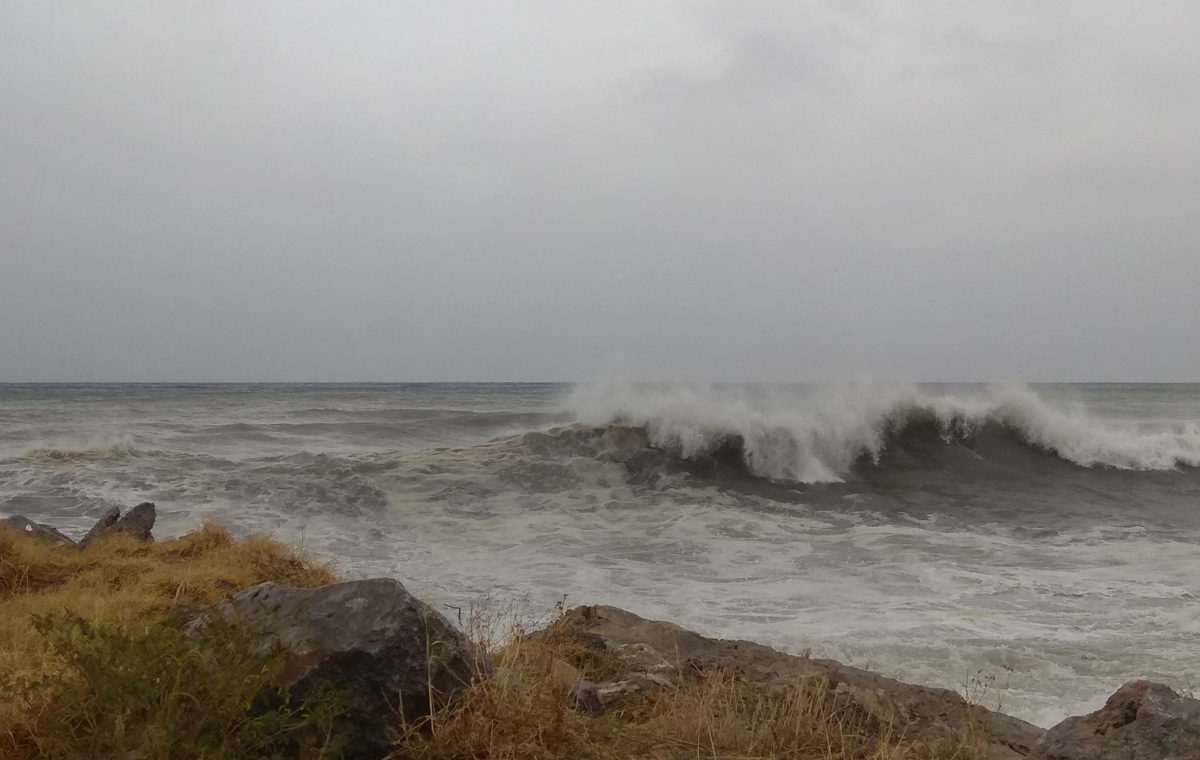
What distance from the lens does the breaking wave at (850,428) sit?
1811 centimetres

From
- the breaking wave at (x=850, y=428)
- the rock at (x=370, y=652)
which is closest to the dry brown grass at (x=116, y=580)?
the rock at (x=370, y=652)

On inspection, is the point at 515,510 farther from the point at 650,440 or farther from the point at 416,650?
the point at 416,650

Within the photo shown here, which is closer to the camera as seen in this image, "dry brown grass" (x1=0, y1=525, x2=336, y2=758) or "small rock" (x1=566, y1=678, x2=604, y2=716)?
"small rock" (x1=566, y1=678, x2=604, y2=716)

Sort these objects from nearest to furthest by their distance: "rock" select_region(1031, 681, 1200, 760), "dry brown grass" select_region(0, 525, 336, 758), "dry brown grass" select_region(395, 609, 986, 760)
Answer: "dry brown grass" select_region(395, 609, 986, 760) < "rock" select_region(1031, 681, 1200, 760) < "dry brown grass" select_region(0, 525, 336, 758)

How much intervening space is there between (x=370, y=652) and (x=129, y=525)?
6.23 meters

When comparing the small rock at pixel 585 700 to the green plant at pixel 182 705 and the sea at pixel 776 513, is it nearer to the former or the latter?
the sea at pixel 776 513

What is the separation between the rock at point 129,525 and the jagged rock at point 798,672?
15.1 ft

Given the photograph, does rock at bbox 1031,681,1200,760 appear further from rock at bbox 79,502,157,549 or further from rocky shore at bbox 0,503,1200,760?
rock at bbox 79,502,157,549

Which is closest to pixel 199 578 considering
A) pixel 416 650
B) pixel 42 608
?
pixel 42 608

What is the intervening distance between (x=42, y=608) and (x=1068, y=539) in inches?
456

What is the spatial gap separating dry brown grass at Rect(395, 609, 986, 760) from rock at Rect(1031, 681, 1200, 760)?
0.98ft

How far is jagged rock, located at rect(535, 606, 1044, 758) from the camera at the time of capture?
3.93 m

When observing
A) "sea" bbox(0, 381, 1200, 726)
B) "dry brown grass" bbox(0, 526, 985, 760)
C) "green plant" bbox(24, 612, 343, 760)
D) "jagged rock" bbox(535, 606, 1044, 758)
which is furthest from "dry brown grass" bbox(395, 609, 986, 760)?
"sea" bbox(0, 381, 1200, 726)

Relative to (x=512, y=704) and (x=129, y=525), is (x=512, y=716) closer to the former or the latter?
(x=512, y=704)
